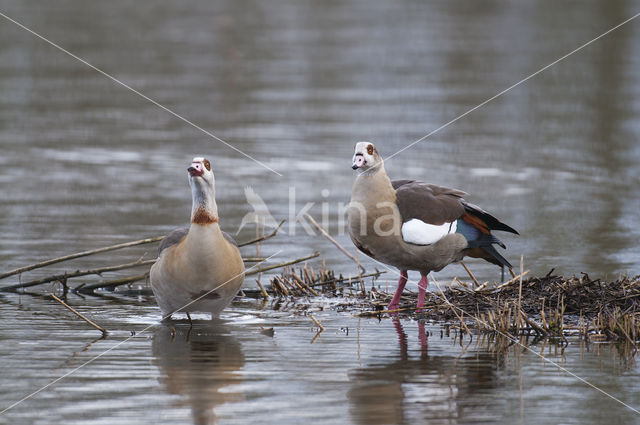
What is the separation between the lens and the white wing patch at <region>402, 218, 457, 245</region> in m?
9.00

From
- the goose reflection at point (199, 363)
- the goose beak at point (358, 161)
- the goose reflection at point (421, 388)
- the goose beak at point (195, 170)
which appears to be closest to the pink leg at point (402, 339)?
the goose reflection at point (421, 388)

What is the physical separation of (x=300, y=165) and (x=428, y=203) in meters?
7.25

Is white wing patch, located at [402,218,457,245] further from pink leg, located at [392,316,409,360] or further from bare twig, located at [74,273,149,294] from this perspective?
bare twig, located at [74,273,149,294]

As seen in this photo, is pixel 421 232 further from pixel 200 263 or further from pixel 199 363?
pixel 199 363

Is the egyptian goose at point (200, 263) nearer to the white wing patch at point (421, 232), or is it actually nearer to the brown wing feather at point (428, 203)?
the white wing patch at point (421, 232)

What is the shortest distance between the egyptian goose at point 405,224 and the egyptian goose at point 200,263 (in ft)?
4.16

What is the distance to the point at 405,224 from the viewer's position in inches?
357

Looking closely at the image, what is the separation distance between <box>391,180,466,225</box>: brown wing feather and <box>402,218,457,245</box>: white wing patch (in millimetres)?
48

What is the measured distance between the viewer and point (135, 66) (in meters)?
25.0

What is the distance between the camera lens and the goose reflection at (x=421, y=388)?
21.1 ft

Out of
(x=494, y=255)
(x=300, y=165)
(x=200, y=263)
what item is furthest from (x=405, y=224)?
(x=300, y=165)

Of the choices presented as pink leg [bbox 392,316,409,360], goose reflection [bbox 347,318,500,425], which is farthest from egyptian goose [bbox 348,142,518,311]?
goose reflection [bbox 347,318,500,425]

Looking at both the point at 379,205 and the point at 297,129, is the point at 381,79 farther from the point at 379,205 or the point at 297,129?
the point at 379,205

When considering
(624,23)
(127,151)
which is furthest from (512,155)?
(624,23)
